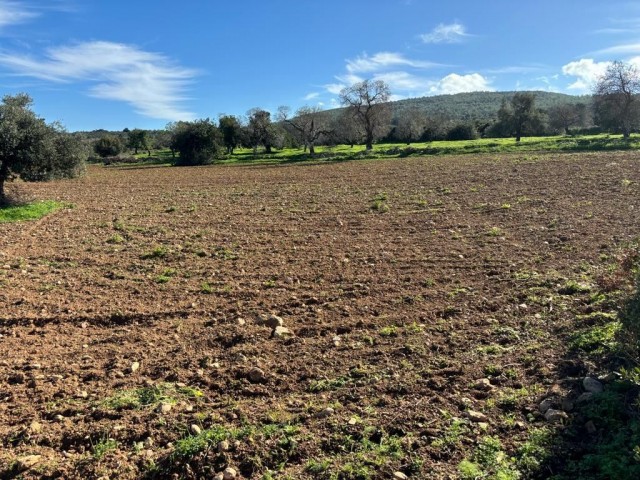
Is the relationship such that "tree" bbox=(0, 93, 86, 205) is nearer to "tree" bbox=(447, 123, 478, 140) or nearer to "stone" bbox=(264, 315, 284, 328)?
"stone" bbox=(264, 315, 284, 328)

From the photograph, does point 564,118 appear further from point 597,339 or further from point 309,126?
point 597,339

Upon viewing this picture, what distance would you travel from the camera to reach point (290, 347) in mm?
6621

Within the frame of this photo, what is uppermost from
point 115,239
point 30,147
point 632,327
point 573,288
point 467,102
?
point 467,102

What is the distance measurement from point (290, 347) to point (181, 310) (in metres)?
2.59

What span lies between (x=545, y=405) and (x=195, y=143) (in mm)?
56346

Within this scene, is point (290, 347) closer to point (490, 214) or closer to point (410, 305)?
point (410, 305)

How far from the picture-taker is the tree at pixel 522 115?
65688mm

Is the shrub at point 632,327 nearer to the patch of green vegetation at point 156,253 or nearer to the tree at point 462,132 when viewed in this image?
the patch of green vegetation at point 156,253

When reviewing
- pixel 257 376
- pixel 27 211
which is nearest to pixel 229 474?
pixel 257 376

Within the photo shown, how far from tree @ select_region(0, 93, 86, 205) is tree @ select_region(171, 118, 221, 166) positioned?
36.0m

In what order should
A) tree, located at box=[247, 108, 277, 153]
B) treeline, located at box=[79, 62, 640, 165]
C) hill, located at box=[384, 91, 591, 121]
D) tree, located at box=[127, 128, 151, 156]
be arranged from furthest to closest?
hill, located at box=[384, 91, 591, 121], tree, located at box=[127, 128, 151, 156], tree, located at box=[247, 108, 277, 153], treeline, located at box=[79, 62, 640, 165]

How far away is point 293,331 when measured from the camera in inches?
282

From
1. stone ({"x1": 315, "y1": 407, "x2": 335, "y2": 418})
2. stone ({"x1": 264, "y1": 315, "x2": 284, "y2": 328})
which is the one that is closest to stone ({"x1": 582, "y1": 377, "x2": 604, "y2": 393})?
stone ({"x1": 315, "y1": 407, "x2": 335, "y2": 418})

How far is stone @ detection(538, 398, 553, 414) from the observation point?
4.73 meters
